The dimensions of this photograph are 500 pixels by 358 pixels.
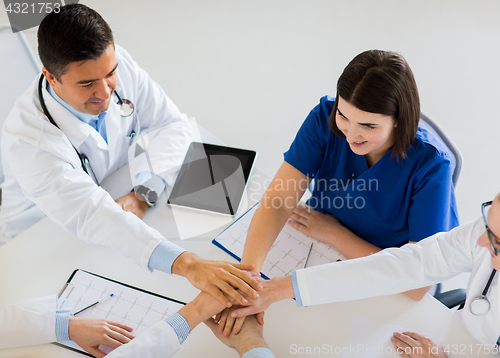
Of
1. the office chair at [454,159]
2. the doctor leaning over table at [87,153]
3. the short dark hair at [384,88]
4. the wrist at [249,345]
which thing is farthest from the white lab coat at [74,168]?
the office chair at [454,159]

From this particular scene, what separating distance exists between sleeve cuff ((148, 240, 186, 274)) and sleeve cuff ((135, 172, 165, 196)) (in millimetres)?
280

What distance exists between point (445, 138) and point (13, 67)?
1.61m

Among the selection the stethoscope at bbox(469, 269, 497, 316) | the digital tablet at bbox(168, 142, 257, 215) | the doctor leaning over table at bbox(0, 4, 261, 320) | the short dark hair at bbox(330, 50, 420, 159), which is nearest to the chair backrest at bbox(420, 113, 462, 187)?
the short dark hair at bbox(330, 50, 420, 159)

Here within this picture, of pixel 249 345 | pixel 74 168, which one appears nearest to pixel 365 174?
pixel 249 345

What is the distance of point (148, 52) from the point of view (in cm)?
327

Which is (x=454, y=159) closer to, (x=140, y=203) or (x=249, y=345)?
(x=249, y=345)

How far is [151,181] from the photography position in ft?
5.01

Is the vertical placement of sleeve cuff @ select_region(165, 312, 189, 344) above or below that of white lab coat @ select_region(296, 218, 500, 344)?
below

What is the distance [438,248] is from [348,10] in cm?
290

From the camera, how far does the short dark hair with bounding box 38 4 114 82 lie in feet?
4.05

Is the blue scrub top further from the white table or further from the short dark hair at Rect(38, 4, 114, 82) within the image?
the short dark hair at Rect(38, 4, 114, 82)

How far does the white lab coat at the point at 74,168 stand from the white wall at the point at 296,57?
3.66 feet

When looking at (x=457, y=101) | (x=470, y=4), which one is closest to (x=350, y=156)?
(x=457, y=101)

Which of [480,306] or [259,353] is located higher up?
[480,306]
